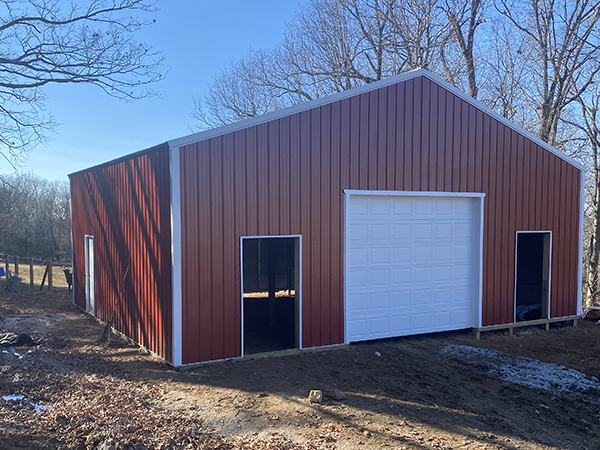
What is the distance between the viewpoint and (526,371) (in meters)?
7.56

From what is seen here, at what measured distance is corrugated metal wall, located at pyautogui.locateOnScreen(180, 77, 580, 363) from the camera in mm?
7125

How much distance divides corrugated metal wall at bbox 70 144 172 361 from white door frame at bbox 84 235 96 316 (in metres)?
0.30

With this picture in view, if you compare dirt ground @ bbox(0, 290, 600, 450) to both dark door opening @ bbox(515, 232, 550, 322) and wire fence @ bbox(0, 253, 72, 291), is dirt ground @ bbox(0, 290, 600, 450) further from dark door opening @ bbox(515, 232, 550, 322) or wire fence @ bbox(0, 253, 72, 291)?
wire fence @ bbox(0, 253, 72, 291)

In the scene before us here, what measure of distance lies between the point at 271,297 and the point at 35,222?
27.2 metres

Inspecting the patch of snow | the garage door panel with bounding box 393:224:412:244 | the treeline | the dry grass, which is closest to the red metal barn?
the garage door panel with bounding box 393:224:412:244

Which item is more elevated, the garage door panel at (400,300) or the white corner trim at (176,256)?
the white corner trim at (176,256)

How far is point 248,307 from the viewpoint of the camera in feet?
42.6

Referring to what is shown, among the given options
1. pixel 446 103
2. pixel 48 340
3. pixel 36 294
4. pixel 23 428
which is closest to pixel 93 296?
pixel 48 340

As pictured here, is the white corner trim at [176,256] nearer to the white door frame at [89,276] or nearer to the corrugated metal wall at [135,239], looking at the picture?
the corrugated metal wall at [135,239]

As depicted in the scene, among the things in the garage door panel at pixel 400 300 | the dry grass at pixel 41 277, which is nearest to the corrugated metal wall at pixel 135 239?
the garage door panel at pixel 400 300

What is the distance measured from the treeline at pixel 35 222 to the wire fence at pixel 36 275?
1.12 metres

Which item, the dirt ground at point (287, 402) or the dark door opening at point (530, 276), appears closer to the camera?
the dirt ground at point (287, 402)

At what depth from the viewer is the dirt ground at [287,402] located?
4648mm

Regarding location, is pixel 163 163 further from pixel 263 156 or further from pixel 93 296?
pixel 93 296
